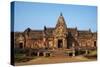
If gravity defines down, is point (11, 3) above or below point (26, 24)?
above

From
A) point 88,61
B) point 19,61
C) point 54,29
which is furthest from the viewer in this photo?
point 88,61

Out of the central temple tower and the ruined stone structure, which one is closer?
the ruined stone structure

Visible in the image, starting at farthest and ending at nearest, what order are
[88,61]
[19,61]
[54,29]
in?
[88,61] → [54,29] → [19,61]

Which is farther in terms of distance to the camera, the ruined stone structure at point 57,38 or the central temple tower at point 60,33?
the central temple tower at point 60,33

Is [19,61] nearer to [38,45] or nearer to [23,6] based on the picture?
[38,45]

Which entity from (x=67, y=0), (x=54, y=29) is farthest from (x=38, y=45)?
(x=67, y=0)

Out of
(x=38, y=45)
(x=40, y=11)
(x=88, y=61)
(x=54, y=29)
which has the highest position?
(x=40, y=11)

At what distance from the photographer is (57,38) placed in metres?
2.86

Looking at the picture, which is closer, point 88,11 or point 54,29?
point 54,29

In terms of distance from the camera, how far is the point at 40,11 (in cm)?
277

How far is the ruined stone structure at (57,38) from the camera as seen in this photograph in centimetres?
269

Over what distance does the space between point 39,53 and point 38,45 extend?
0.33 ft

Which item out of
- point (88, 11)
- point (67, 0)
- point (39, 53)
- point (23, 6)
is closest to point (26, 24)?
point (23, 6)

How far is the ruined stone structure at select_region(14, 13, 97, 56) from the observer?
8.82ft
